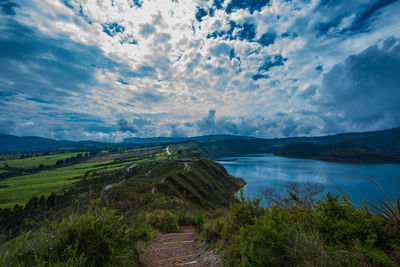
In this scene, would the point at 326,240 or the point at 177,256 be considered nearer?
the point at 326,240

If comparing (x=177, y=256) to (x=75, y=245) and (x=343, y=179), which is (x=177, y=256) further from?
(x=343, y=179)

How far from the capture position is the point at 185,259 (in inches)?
217

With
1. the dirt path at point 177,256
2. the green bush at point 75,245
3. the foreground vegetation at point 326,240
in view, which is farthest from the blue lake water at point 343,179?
the green bush at point 75,245

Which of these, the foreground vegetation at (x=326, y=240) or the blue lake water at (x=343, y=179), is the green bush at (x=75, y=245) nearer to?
the foreground vegetation at (x=326, y=240)

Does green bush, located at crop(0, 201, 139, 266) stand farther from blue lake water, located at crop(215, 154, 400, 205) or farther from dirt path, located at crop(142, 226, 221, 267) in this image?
blue lake water, located at crop(215, 154, 400, 205)

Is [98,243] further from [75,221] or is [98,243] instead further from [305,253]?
[305,253]

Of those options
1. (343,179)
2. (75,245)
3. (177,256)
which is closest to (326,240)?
(177,256)

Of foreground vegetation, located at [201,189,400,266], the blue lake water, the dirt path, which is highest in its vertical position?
foreground vegetation, located at [201,189,400,266]

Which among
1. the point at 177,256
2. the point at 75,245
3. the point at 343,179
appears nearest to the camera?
the point at 75,245

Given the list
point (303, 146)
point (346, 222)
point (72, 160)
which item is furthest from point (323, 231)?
point (303, 146)

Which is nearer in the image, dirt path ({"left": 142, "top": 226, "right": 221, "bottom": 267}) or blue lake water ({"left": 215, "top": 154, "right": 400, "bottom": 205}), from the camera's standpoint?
dirt path ({"left": 142, "top": 226, "right": 221, "bottom": 267})

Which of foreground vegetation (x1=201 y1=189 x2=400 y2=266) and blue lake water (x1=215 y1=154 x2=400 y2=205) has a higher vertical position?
foreground vegetation (x1=201 y1=189 x2=400 y2=266)

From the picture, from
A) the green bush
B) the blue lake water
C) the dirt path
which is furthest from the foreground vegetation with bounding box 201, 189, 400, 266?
the green bush

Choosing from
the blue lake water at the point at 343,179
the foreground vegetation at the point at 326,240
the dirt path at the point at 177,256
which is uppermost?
the foreground vegetation at the point at 326,240
